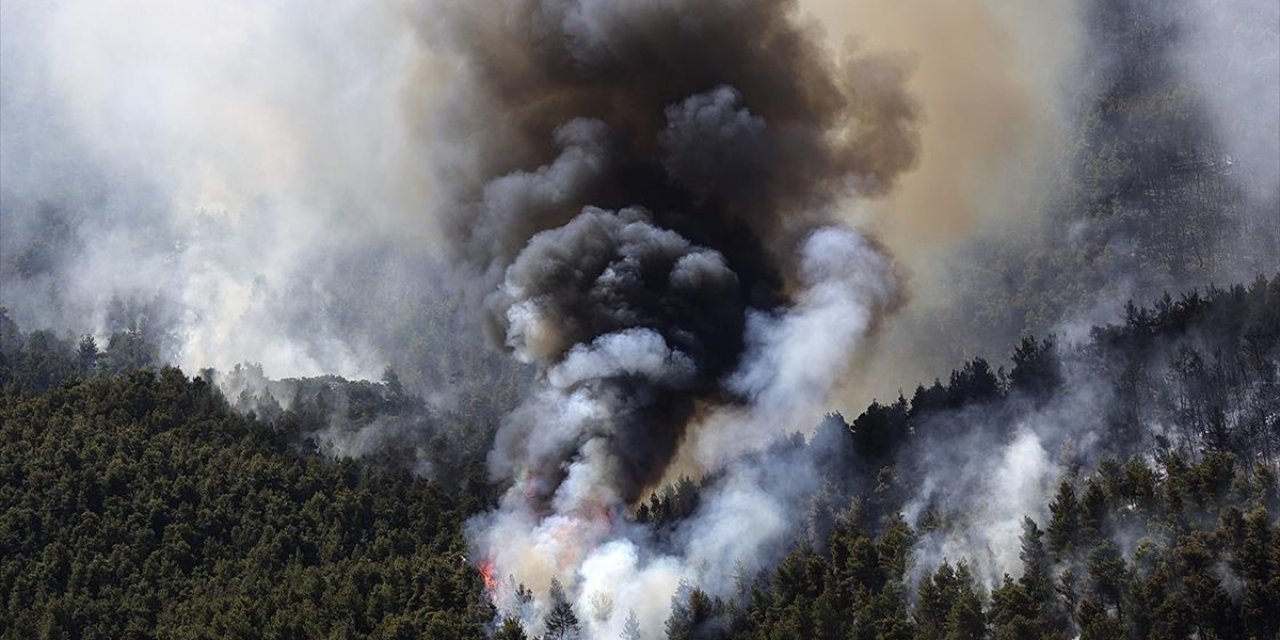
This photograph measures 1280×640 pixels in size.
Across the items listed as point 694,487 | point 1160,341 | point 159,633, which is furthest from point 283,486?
point 1160,341

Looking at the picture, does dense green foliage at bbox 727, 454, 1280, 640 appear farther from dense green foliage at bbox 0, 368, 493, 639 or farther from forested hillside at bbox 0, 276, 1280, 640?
dense green foliage at bbox 0, 368, 493, 639

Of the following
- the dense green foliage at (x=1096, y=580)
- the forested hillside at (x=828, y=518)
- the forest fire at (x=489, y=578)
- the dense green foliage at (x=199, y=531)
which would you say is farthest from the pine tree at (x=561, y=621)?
the dense green foliage at (x=1096, y=580)

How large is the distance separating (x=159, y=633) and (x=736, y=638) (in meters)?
46.3

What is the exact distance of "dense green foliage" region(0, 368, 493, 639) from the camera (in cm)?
10331

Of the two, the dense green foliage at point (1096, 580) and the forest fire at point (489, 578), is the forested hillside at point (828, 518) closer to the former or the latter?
the dense green foliage at point (1096, 580)

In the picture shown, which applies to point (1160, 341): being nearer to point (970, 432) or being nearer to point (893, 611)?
point (970, 432)

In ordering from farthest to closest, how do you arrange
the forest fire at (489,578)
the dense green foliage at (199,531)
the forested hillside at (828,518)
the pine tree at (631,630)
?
the dense green foliage at (199,531) < the forest fire at (489,578) < the forested hillside at (828,518) < the pine tree at (631,630)

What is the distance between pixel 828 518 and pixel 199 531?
54.9 metres

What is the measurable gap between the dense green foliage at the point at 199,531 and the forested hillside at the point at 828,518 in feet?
0.88

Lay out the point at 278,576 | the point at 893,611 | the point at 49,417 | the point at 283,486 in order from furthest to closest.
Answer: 1. the point at 49,417
2. the point at 283,486
3. the point at 278,576
4. the point at 893,611

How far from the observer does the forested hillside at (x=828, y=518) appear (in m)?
86.4

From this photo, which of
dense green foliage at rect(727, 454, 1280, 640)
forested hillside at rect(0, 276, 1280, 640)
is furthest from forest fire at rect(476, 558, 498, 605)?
dense green foliage at rect(727, 454, 1280, 640)

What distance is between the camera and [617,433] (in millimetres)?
88312

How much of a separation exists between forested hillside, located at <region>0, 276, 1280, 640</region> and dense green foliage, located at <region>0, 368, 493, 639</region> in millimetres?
267
